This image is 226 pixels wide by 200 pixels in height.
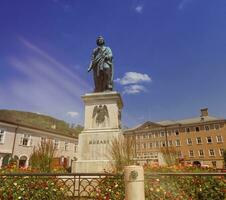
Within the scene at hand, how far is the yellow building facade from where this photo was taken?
1956 inches

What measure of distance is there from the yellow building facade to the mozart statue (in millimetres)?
37837

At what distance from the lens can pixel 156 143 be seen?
59656 millimetres

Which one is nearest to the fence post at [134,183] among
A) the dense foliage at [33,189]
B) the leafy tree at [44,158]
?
the dense foliage at [33,189]

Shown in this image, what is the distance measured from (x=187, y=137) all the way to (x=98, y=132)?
53.4 metres

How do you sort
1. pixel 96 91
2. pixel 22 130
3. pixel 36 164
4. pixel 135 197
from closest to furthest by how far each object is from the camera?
pixel 135 197
pixel 36 164
pixel 96 91
pixel 22 130

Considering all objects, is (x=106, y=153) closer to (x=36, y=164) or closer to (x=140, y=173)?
(x=36, y=164)

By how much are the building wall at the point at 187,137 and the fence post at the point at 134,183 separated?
41249 millimetres

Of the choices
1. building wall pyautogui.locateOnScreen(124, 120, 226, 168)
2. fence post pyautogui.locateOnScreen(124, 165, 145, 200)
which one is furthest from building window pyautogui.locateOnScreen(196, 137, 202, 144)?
fence post pyautogui.locateOnScreen(124, 165, 145, 200)

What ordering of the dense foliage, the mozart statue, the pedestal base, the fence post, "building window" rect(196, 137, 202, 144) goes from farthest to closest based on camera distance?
"building window" rect(196, 137, 202, 144), the mozart statue, the pedestal base, the dense foliage, the fence post

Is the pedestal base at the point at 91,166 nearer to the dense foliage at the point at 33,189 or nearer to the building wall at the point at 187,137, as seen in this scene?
the dense foliage at the point at 33,189

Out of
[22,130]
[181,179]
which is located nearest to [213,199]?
[181,179]

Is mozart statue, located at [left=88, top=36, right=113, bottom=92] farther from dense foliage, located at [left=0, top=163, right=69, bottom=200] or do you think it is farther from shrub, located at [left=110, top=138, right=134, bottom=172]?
dense foliage, located at [left=0, top=163, right=69, bottom=200]

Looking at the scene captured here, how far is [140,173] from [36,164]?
16.6ft

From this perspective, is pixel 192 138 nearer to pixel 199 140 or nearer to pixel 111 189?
pixel 199 140
